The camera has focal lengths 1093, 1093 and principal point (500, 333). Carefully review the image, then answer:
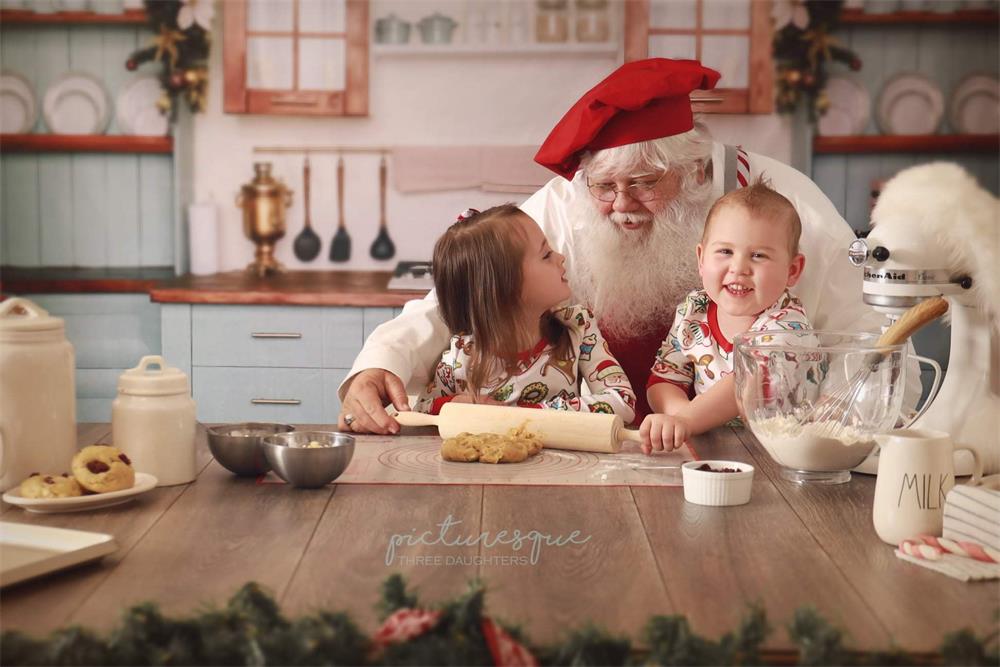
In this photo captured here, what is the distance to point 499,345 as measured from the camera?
2.10m

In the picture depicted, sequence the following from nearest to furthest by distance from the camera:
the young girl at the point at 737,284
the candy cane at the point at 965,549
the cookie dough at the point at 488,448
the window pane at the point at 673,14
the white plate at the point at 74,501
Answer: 1. the candy cane at the point at 965,549
2. the white plate at the point at 74,501
3. the cookie dough at the point at 488,448
4. the young girl at the point at 737,284
5. the window pane at the point at 673,14

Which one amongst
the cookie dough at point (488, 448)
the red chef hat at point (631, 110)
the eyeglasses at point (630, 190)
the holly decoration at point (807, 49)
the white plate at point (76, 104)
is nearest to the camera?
the cookie dough at point (488, 448)

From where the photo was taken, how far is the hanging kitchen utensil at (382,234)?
166 inches

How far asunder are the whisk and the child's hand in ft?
0.64

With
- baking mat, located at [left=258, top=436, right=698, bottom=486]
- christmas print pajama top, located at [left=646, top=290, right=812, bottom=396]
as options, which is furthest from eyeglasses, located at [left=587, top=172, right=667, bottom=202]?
baking mat, located at [left=258, top=436, right=698, bottom=486]

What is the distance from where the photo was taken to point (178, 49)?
4031mm

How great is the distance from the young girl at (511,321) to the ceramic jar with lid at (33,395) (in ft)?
2.64

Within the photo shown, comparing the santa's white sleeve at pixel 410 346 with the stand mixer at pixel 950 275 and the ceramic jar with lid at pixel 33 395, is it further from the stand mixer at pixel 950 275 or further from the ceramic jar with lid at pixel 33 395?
the stand mixer at pixel 950 275

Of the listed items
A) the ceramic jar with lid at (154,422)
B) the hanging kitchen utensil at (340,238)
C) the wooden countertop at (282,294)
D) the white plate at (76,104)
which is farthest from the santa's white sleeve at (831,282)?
the white plate at (76,104)

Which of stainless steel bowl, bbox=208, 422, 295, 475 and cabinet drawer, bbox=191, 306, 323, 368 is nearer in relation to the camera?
stainless steel bowl, bbox=208, 422, 295, 475

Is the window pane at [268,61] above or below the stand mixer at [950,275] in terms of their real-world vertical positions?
above

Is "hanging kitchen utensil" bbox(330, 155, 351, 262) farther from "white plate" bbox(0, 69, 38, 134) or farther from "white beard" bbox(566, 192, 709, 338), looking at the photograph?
"white beard" bbox(566, 192, 709, 338)

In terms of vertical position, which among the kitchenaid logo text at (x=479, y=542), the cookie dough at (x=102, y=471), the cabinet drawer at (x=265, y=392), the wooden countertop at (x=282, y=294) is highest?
the wooden countertop at (x=282, y=294)

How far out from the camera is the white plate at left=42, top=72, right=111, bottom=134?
4.12m
